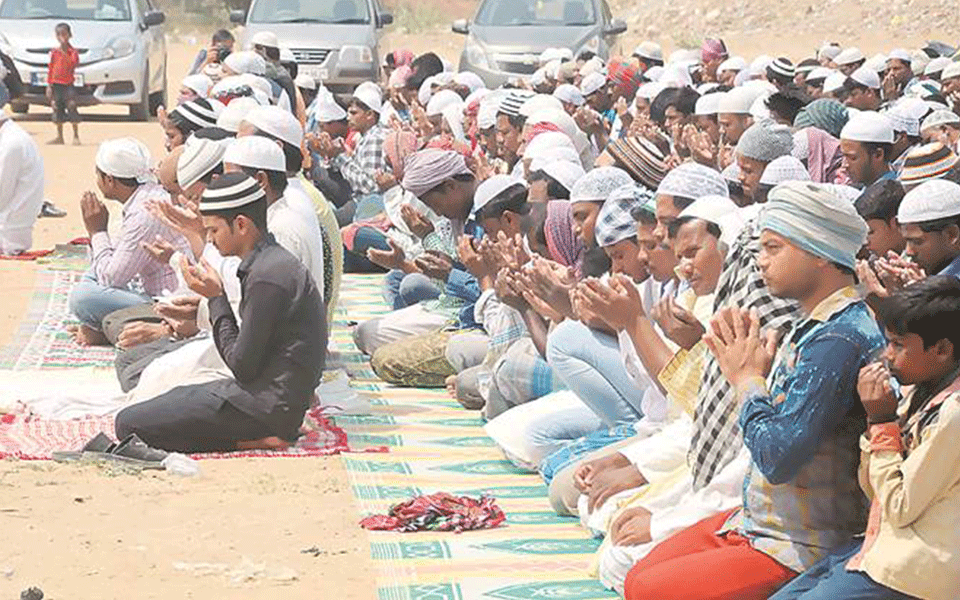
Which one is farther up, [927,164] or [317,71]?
[927,164]

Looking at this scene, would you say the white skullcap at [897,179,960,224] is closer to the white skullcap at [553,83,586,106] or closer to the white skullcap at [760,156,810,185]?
the white skullcap at [760,156,810,185]

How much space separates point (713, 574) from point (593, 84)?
10.7 m

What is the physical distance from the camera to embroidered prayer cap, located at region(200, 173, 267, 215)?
7.38 m

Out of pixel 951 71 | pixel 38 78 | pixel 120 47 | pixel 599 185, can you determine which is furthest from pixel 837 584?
pixel 38 78

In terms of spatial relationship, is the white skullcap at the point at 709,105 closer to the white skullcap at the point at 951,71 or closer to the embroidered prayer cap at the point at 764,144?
the white skullcap at the point at 951,71

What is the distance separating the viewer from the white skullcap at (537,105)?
11.8 metres

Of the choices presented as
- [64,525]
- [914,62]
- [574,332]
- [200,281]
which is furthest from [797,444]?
[914,62]

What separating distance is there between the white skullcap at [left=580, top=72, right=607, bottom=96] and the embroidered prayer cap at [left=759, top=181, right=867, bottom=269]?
34.4ft

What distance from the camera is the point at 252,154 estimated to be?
8039 millimetres

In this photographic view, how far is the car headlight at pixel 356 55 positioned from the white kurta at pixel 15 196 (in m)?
8.52

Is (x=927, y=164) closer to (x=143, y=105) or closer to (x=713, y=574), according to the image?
(x=713, y=574)

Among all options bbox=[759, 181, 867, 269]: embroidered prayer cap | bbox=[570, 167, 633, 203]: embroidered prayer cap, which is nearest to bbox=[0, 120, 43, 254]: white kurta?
bbox=[570, 167, 633, 203]: embroidered prayer cap

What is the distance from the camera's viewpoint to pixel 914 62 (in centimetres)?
1662

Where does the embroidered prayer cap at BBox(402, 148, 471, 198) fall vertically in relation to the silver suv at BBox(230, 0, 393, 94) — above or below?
above
